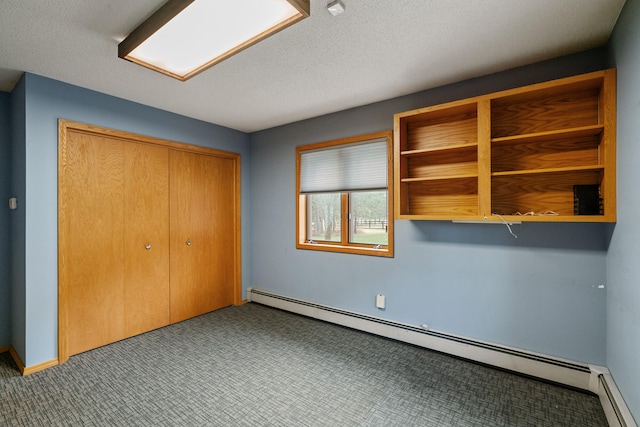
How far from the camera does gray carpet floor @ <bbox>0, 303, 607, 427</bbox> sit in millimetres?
1849

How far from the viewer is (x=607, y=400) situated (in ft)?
6.03

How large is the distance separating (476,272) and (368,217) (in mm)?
1247

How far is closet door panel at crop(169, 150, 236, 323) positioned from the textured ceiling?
98 centimetres

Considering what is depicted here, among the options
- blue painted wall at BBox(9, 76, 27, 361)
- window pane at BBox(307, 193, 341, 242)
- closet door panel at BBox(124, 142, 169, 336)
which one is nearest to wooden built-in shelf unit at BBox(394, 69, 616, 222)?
window pane at BBox(307, 193, 341, 242)

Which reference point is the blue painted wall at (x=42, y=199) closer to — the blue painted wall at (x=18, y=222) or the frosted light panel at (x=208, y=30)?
the blue painted wall at (x=18, y=222)

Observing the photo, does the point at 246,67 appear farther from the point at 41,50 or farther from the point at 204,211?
the point at 204,211

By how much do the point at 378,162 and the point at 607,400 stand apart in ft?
8.23

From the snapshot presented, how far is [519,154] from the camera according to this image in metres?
2.33

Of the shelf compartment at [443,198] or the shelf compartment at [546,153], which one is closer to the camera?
the shelf compartment at [546,153]

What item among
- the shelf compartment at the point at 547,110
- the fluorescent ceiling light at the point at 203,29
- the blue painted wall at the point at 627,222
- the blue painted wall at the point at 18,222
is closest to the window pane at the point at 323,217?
the shelf compartment at the point at 547,110

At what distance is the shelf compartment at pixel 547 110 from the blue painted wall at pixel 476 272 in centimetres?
18

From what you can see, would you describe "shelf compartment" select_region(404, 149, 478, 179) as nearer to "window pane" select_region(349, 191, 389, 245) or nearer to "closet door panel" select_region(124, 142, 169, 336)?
"window pane" select_region(349, 191, 389, 245)

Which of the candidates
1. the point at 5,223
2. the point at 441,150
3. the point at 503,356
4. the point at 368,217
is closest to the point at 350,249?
the point at 368,217

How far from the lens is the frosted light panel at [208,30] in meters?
1.49
